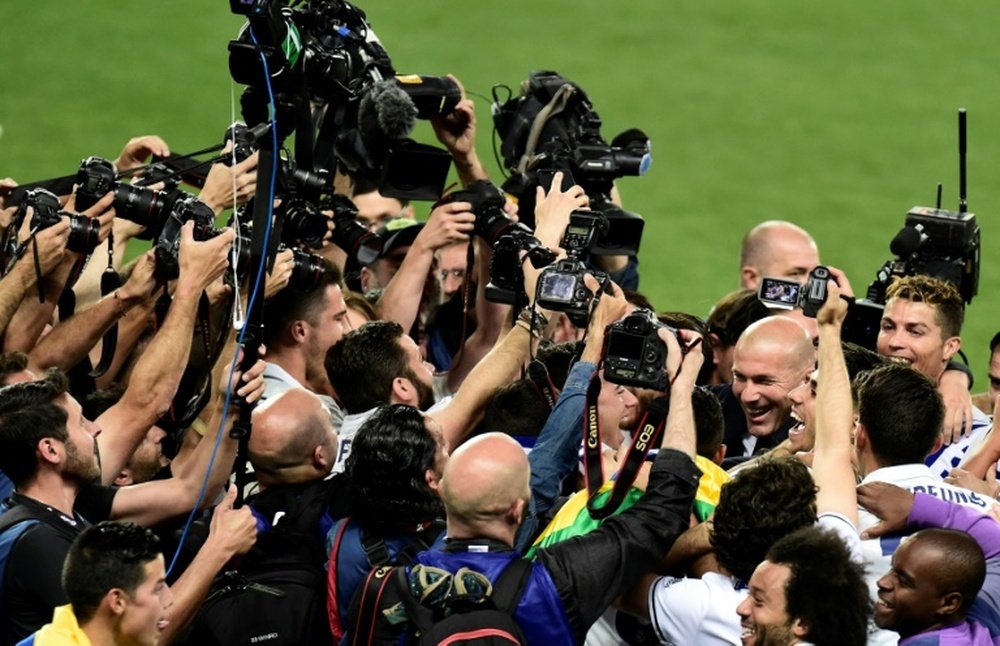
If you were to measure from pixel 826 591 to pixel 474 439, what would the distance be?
0.96m

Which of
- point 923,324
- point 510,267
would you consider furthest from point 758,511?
point 923,324

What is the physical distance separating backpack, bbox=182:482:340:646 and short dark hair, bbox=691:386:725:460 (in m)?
1.09

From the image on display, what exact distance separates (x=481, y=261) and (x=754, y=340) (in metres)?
1.20

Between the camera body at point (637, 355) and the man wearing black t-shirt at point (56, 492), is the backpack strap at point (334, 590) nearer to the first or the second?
the man wearing black t-shirt at point (56, 492)

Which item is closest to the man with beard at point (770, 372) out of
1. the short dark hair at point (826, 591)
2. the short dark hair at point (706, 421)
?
the short dark hair at point (706, 421)

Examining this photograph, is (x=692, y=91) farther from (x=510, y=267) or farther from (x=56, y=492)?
(x=56, y=492)

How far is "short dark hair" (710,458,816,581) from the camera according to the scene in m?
4.07

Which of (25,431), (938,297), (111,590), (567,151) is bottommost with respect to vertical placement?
(111,590)

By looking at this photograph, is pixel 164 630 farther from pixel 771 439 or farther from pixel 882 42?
pixel 882 42

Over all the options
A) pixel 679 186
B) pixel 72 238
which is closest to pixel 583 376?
pixel 72 238

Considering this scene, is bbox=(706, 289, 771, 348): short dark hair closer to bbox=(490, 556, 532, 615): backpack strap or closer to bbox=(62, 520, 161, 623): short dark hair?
bbox=(490, 556, 532, 615): backpack strap

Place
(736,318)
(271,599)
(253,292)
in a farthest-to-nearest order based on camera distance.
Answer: (736,318)
(253,292)
(271,599)

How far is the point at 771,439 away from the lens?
574 cm

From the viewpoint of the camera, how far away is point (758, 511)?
407 centimetres
